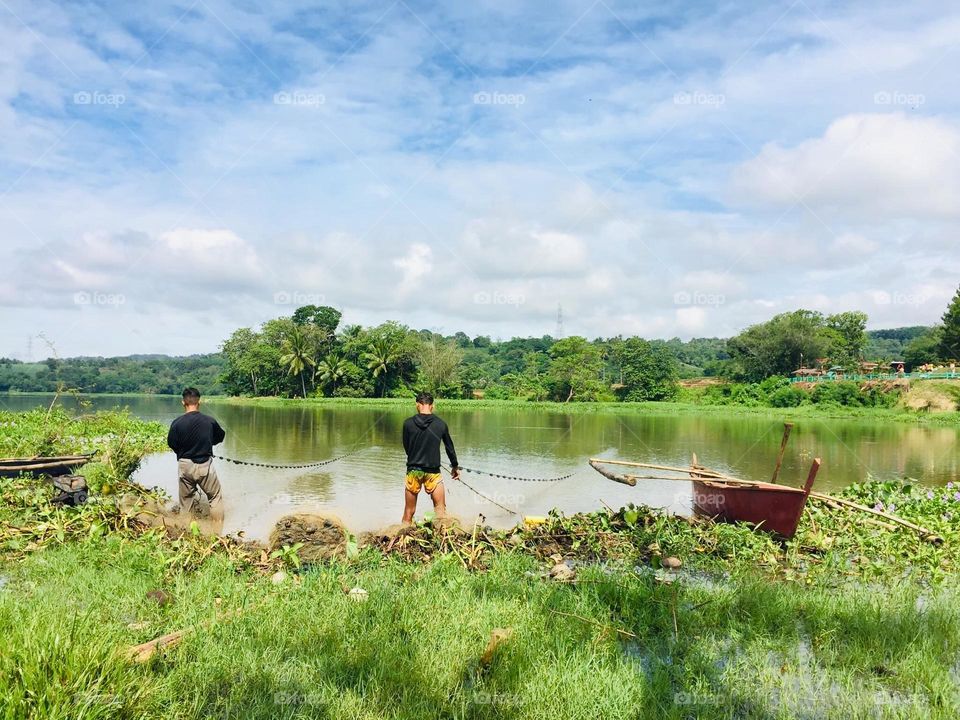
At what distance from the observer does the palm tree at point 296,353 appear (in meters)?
Result: 68.1

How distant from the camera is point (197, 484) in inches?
372

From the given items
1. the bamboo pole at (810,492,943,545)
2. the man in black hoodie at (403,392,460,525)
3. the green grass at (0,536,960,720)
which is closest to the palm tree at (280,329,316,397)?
the man in black hoodie at (403,392,460,525)

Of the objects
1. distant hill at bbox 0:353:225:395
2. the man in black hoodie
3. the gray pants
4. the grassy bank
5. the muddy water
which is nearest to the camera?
the grassy bank

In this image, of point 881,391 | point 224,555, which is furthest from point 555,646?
point 881,391

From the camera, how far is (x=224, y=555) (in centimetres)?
713

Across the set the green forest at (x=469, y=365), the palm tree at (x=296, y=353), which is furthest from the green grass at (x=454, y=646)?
the palm tree at (x=296, y=353)

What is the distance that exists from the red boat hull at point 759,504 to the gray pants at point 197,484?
758cm

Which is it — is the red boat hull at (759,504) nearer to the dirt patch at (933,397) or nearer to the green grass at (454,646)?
the green grass at (454,646)

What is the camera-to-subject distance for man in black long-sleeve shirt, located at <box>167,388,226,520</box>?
30.1 feet

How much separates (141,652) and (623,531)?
21.4 ft

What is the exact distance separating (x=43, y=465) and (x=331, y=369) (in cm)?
6049

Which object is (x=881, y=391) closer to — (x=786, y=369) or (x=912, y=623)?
(x=786, y=369)

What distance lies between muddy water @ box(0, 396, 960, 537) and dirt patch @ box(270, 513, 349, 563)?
2261mm

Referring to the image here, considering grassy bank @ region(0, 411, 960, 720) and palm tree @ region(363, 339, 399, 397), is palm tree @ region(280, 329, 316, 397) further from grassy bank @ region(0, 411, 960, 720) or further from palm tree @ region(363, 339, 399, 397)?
grassy bank @ region(0, 411, 960, 720)
